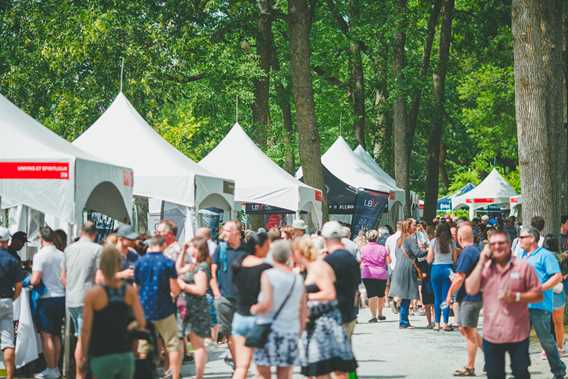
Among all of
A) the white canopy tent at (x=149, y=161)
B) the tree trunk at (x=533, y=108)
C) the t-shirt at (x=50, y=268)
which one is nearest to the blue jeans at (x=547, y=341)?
the t-shirt at (x=50, y=268)

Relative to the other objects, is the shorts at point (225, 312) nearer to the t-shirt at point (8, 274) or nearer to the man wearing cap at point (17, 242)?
the t-shirt at point (8, 274)

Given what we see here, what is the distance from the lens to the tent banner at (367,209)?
3288 centimetres

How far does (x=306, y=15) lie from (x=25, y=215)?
26.7ft

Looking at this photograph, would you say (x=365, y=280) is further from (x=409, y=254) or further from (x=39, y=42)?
(x=39, y=42)

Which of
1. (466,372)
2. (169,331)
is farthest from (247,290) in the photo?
(466,372)

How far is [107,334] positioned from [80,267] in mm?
4290

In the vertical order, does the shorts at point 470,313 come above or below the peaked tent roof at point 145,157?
below

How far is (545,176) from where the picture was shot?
763 inches

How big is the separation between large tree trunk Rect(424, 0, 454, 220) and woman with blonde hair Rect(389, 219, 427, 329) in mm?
15724

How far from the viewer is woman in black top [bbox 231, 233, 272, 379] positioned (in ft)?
36.0

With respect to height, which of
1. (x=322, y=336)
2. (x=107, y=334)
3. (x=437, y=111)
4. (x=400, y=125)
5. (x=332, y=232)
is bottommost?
(x=322, y=336)

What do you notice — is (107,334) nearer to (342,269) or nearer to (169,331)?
(342,269)

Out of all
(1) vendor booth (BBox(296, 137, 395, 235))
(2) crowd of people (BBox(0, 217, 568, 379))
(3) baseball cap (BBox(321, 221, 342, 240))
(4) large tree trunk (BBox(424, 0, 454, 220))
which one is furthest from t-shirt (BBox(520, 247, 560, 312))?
(4) large tree trunk (BBox(424, 0, 454, 220))

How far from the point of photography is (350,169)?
118 feet
